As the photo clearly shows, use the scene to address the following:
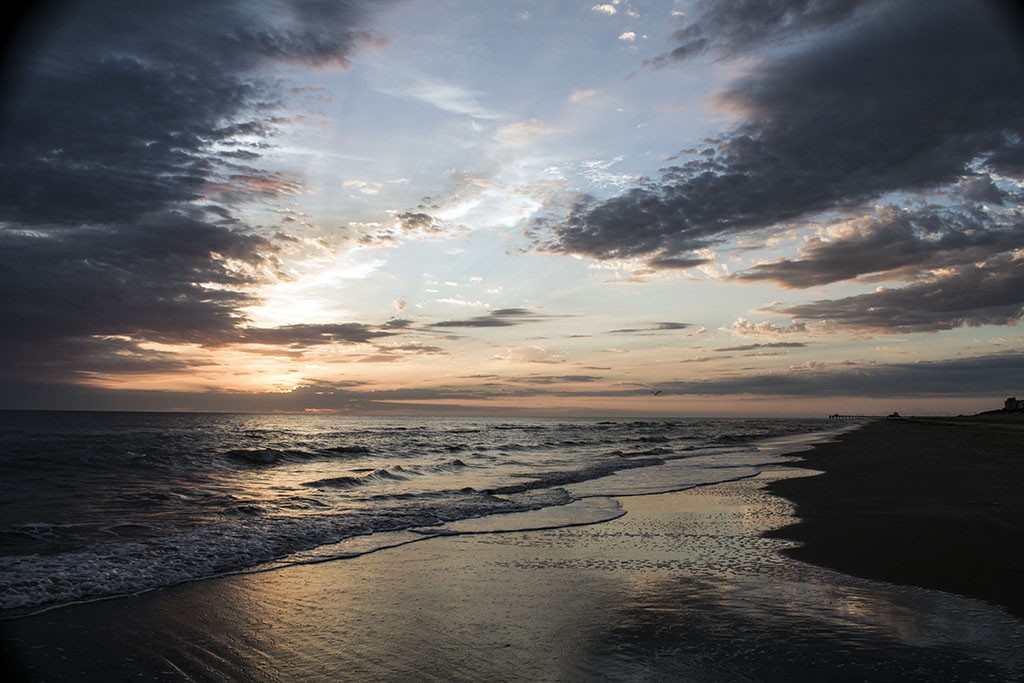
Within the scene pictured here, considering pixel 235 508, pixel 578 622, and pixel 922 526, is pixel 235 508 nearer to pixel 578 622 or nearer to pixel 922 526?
pixel 578 622

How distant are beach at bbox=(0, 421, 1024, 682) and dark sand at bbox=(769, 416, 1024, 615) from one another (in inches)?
2.3

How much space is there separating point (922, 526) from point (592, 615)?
7.82 m

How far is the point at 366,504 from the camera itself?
1625cm

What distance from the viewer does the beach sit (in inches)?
200

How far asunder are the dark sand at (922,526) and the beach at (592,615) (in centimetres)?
6

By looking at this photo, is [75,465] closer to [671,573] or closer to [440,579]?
[440,579]

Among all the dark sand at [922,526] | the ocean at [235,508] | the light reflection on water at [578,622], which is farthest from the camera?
the ocean at [235,508]

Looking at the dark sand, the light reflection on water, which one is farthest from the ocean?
the dark sand

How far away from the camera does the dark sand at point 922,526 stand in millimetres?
7637

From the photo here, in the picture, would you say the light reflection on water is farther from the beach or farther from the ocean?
the ocean

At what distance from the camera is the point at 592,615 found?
21.1 feet

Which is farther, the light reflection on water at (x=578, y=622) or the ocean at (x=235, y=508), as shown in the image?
the ocean at (x=235, y=508)

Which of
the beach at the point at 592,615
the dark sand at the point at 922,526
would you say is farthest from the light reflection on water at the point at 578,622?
the dark sand at the point at 922,526

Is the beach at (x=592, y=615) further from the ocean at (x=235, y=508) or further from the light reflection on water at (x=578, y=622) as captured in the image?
the ocean at (x=235, y=508)
